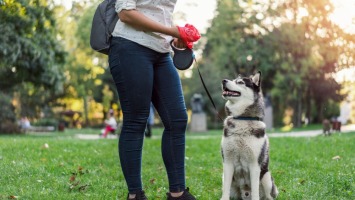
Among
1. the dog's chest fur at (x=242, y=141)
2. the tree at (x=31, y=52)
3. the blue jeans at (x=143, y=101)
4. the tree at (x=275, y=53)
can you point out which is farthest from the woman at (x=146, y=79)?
the tree at (x=275, y=53)

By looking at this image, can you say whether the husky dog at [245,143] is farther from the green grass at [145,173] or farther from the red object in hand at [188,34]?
the red object in hand at [188,34]

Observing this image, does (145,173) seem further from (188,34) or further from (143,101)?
(188,34)

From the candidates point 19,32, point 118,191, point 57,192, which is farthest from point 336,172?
point 19,32

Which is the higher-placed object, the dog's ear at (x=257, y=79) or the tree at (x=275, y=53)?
the tree at (x=275, y=53)

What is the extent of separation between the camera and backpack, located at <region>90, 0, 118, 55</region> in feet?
13.1

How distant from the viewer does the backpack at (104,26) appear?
398 centimetres

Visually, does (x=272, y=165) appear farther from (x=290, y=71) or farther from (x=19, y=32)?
(x=290, y=71)

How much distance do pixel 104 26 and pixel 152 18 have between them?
393 millimetres

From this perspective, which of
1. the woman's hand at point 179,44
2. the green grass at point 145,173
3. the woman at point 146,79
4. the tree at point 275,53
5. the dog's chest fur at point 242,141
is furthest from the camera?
the tree at point 275,53

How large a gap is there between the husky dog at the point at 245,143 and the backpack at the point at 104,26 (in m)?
1.26

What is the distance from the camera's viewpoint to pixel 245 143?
4.52m

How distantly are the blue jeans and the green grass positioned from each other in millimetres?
730

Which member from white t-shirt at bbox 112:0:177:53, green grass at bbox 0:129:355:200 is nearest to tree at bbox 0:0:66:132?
green grass at bbox 0:129:355:200

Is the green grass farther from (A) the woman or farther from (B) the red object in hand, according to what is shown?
(B) the red object in hand
